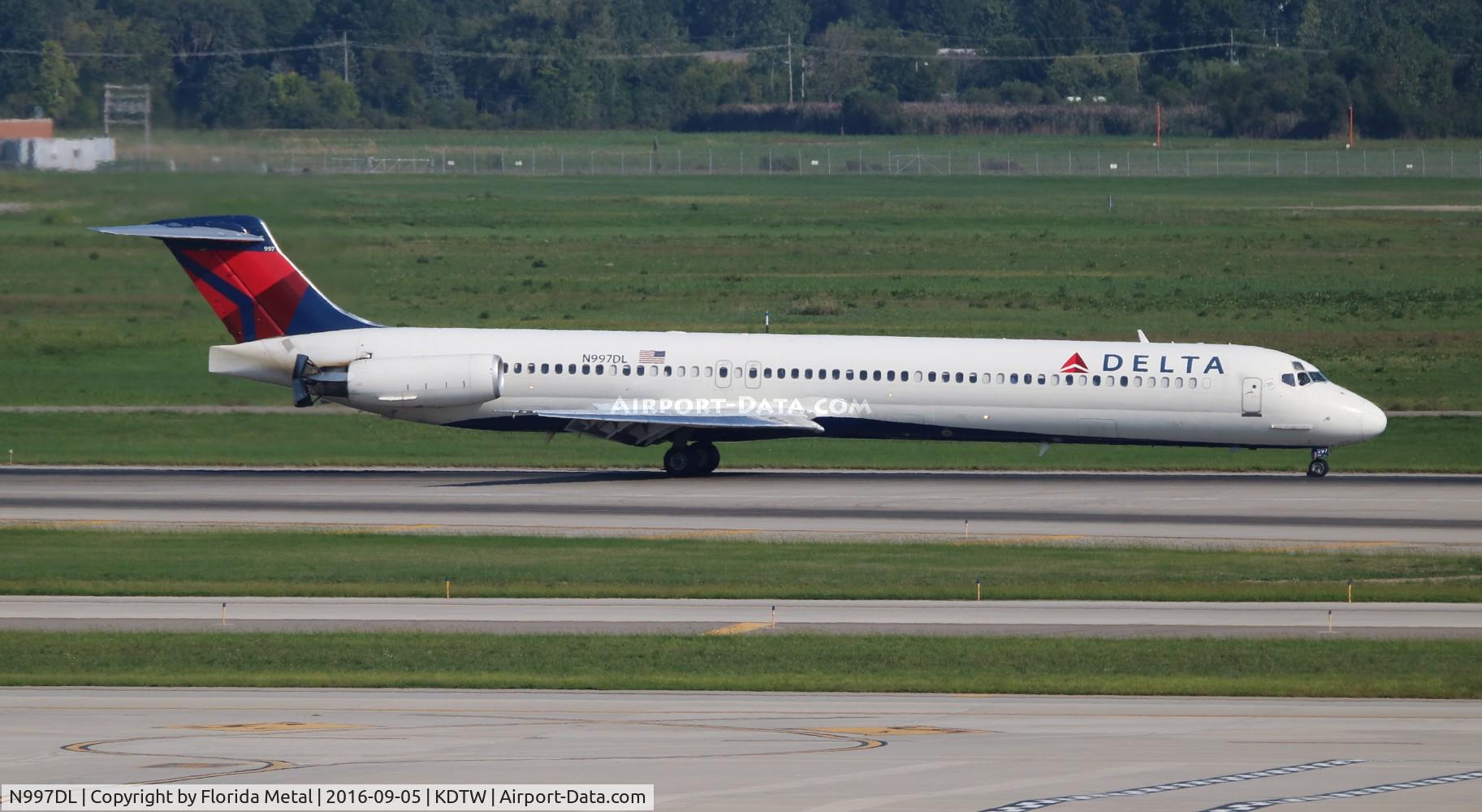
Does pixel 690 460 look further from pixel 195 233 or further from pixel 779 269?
pixel 779 269

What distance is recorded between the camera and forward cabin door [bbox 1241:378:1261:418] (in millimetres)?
44281

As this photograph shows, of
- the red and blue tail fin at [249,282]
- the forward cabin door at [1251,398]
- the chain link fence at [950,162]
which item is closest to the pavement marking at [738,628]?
the forward cabin door at [1251,398]

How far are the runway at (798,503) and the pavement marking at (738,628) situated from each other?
28.0ft

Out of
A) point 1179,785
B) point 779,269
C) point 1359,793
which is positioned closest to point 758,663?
point 1179,785

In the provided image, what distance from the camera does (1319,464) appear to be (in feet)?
148

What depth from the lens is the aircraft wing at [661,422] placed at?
4462 centimetres

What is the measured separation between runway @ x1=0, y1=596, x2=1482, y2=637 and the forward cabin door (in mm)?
14530

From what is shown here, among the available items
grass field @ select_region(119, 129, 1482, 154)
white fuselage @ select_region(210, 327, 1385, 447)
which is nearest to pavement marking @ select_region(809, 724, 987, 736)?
white fuselage @ select_region(210, 327, 1385, 447)

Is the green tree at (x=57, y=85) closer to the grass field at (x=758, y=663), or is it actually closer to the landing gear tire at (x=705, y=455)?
Answer: the landing gear tire at (x=705, y=455)

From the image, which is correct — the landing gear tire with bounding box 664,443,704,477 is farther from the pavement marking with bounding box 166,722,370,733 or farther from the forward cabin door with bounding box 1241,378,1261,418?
the pavement marking with bounding box 166,722,370,733

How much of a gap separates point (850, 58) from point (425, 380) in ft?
441

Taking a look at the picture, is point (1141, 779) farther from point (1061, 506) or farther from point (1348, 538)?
point (1061, 506)

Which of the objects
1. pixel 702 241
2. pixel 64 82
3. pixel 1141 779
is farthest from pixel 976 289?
pixel 1141 779

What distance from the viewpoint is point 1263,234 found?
102500mm
